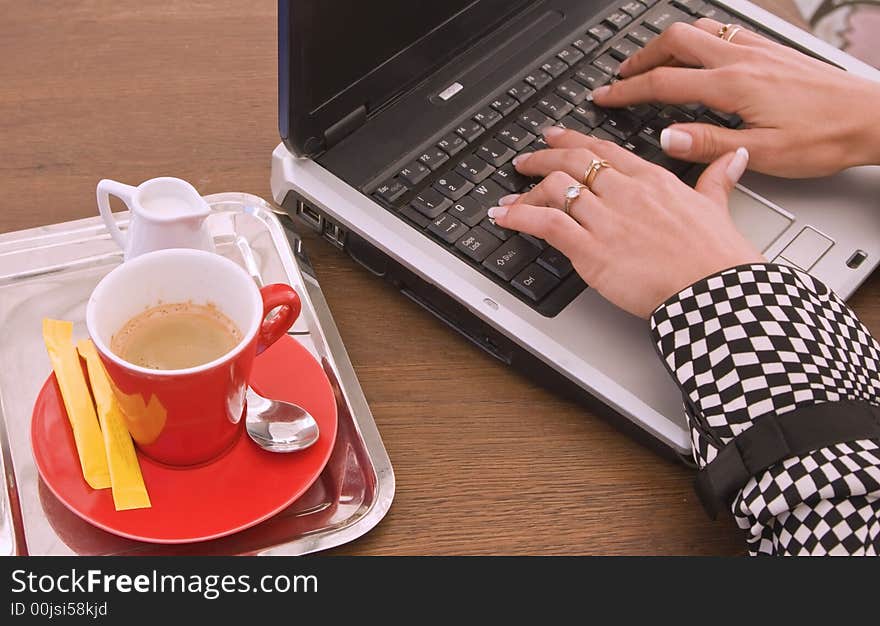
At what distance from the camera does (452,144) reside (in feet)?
2.75

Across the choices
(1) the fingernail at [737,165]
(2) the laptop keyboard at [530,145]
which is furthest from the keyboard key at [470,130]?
(1) the fingernail at [737,165]

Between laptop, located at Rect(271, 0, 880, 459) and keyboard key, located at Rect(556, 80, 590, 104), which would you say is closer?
laptop, located at Rect(271, 0, 880, 459)

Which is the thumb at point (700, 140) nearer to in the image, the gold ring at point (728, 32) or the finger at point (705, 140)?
the finger at point (705, 140)

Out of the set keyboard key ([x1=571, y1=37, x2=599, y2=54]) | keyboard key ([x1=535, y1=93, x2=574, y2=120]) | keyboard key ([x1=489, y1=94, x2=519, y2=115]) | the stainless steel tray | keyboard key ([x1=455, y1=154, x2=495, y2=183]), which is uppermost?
keyboard key ([x1=571, y1=37, x2=599, y2=54])

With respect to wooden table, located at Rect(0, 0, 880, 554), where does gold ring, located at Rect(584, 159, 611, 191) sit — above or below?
above

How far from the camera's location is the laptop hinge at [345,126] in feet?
2.65

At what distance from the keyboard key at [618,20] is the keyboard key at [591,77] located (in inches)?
2.7

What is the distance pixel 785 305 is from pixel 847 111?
11.2 inches

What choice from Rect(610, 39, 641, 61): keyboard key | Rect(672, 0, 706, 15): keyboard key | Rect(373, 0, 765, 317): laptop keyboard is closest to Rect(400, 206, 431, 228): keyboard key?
Rect(373, 0, 765, 317): laptop keyboard

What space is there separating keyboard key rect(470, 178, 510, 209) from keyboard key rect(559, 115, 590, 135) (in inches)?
4.4

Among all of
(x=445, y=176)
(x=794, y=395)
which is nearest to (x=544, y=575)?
(x=794, y=395)

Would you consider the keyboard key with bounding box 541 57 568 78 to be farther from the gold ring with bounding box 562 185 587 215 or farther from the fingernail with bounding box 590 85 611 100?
the gold ring with bounding box 562 185 587 215

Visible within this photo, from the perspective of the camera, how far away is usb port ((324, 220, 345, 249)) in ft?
2.63

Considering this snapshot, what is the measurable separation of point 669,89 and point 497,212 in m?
0.22
